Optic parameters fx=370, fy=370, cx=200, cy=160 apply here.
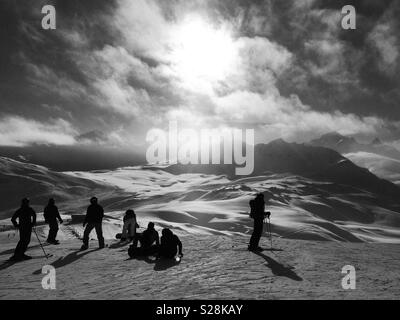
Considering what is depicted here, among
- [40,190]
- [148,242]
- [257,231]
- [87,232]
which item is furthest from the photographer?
[40,190]

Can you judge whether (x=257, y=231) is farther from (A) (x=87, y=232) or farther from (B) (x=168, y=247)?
(A) (x=87, y=232)

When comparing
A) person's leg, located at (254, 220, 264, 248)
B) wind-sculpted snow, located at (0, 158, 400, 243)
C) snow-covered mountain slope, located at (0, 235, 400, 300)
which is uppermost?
person's leg, located at (254, 220, 264, 248)

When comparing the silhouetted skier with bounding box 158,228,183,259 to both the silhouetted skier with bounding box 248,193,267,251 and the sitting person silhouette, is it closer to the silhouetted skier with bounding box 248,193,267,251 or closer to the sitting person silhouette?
the sitting person silhouette

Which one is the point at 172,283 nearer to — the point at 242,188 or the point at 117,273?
the point at 117,273

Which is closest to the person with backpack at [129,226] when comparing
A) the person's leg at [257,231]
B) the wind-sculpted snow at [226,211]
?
the person's leg at [257,231]

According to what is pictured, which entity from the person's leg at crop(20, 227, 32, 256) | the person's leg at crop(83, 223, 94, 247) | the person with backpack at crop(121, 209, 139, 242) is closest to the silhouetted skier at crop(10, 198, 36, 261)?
the person's leg at crop(20, 227, 32, 256)

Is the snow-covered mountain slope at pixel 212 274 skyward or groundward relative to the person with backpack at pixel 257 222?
groundward

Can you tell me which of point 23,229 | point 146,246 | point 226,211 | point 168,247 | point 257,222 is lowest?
point 226,211

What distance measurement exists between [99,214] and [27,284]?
535cm

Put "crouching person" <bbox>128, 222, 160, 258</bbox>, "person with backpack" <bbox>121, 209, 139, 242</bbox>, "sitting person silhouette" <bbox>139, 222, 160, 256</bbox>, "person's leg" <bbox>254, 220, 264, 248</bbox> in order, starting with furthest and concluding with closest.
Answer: "person with backpack" <bbox>121, 209, 139, 242</bbox>, "person's leg" <bbox>254, 220, 264, 248</bbox>, "sitting person silhouette" <bbox>139, 222, 160, 256</bbox>, "crouching person" <bbox>128, 222, 160, 258</bbox>

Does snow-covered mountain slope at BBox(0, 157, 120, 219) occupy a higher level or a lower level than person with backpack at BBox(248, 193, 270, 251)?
lower

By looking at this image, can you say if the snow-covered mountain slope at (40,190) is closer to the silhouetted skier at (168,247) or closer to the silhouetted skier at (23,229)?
the silhouetted skier at (23,229)

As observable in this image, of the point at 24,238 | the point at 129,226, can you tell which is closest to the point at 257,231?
the point at 129,226
